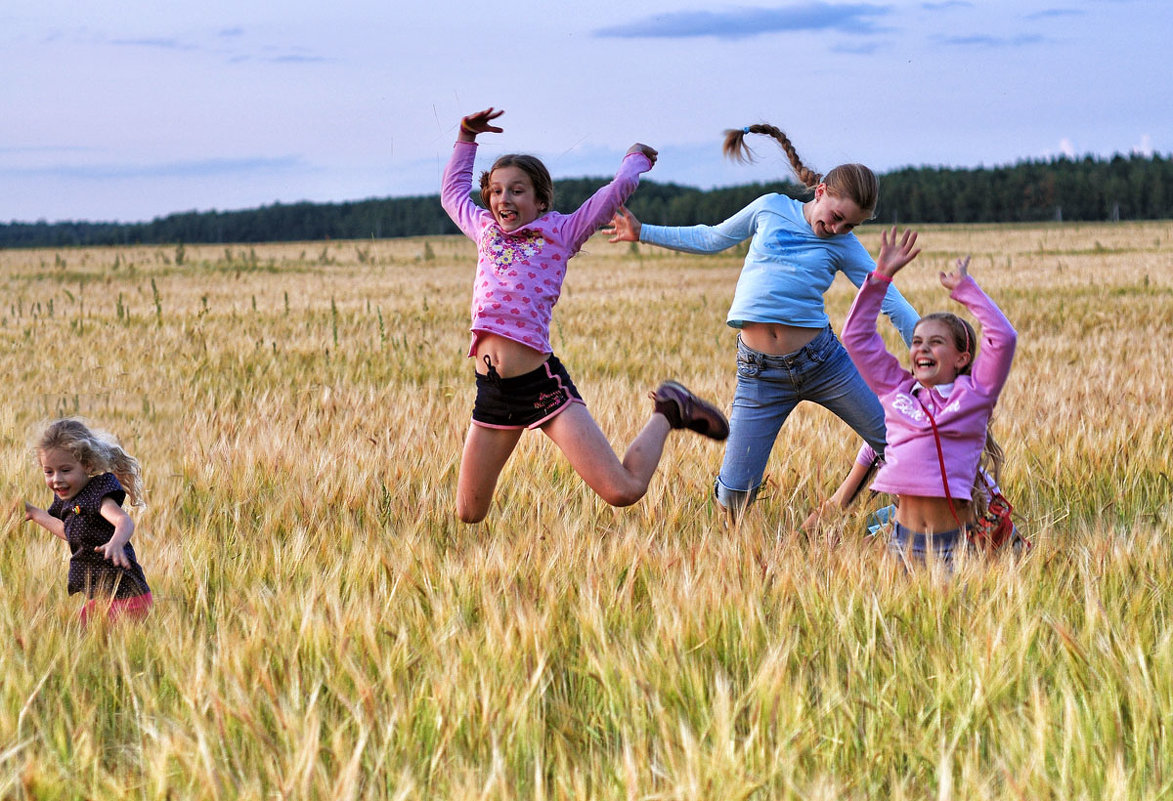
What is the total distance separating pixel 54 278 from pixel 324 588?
21432mm

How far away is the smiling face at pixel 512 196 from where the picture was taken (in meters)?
3.44

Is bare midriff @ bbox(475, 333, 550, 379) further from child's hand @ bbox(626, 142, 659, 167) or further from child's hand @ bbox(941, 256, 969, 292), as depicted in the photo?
child's hand @ bbox(941, 256, 969, 292)

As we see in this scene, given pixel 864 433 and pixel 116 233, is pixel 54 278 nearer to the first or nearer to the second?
pixel 864 433

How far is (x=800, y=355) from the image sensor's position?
3.78 metres

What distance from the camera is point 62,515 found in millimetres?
2797

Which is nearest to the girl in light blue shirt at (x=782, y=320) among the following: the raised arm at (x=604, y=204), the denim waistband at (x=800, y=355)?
the denim waistband at (x=800, y=355)

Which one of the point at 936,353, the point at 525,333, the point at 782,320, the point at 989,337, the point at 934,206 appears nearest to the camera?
the point at 989,337

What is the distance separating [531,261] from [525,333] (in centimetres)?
25

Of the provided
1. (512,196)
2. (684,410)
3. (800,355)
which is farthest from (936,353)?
(512,196)

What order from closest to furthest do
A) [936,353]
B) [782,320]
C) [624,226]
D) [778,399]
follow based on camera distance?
[936,353] → [624,226] → [782,320] → [778,399]

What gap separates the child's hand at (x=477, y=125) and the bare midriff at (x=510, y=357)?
0.75 m

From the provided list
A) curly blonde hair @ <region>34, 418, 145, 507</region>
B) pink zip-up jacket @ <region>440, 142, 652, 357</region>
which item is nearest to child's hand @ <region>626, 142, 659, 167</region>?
pink zip-up jacket @ <region>440, 142, 652, 357</region>

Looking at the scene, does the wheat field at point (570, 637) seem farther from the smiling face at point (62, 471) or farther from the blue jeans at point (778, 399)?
the smiling face at point (62, 471)

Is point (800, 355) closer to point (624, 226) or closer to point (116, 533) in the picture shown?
point (624, 226)
